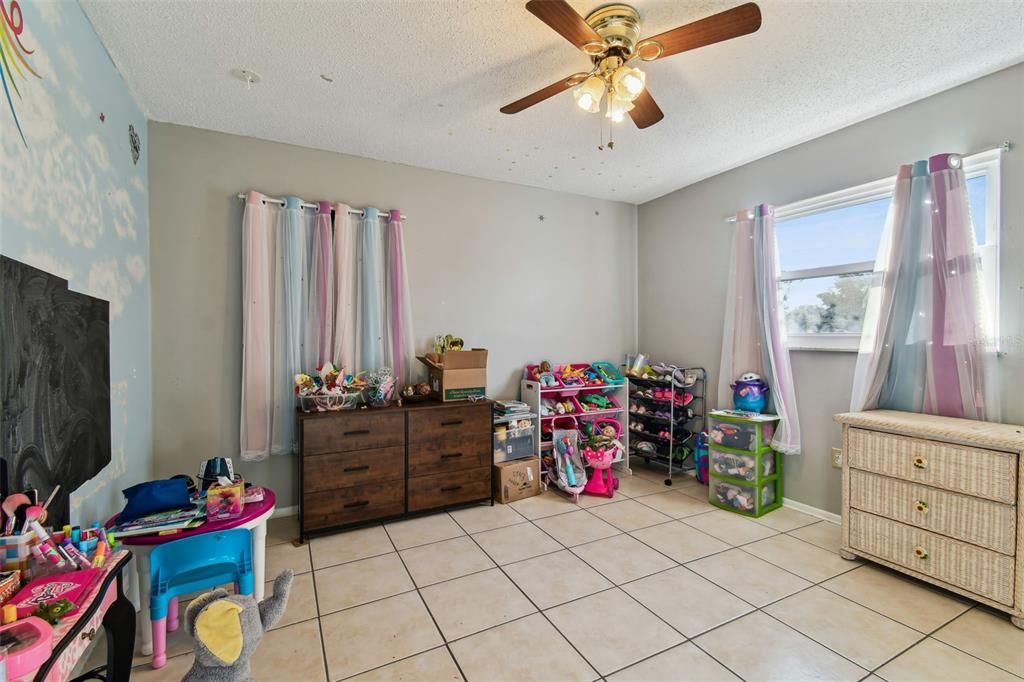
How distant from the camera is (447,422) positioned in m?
3.11

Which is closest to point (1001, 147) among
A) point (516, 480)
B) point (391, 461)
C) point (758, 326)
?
point (758, 326)

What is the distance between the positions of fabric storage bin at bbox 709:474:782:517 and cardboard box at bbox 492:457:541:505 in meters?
1.31

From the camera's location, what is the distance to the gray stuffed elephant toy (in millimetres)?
1165

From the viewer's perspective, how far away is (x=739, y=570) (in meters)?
2.35

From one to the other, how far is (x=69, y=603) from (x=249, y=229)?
2.41 metres

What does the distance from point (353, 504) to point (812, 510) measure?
3.09 meters

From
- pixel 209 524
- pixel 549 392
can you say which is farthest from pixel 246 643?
pixel 549 392

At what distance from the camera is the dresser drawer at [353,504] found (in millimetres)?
2705

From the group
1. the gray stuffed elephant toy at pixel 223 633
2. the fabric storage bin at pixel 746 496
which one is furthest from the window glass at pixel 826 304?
the gray stuffed elephant toy at pixel 223 633

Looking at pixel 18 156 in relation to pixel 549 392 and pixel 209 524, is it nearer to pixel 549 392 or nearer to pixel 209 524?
pixel 209 524

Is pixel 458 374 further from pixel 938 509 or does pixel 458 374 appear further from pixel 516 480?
pixel 938 509

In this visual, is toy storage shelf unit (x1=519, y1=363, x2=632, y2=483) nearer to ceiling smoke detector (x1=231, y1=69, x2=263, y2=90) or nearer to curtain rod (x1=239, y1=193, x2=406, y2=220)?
curtain rod (x1=239, y1=193, x2=406, y2=220)

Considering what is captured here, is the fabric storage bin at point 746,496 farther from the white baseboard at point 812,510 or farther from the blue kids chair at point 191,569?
the blue kids chair at point 191,569

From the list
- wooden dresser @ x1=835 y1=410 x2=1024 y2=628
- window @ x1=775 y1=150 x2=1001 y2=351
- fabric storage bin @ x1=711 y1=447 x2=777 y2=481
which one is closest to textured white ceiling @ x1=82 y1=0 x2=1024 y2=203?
window @ x1=775 y1=150 x2=1001 y2=351
